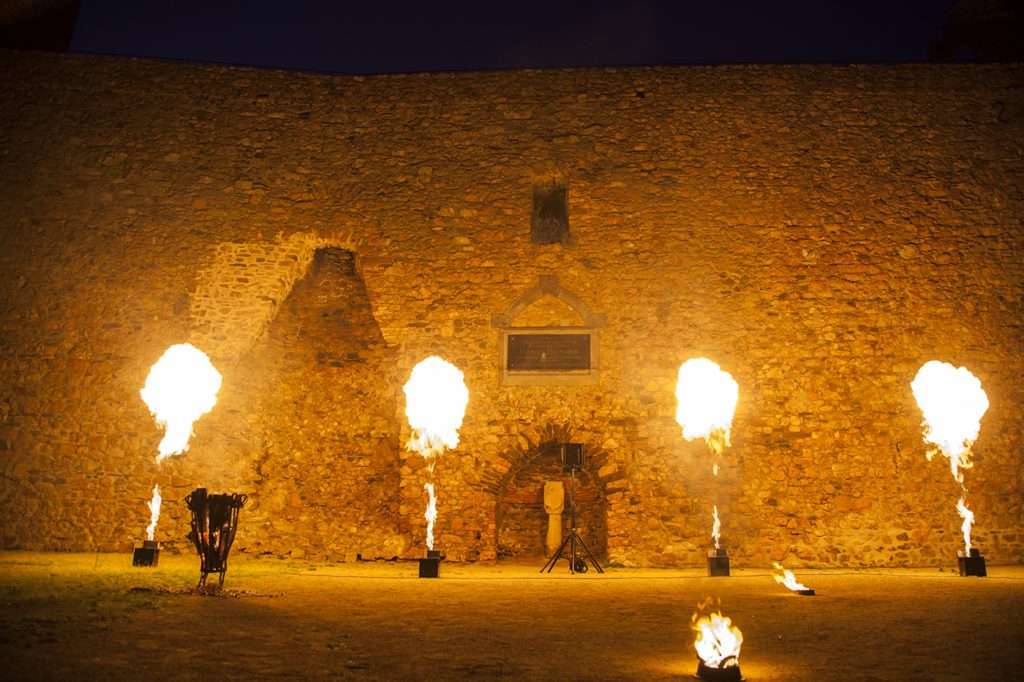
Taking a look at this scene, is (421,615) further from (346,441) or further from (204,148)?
(204,148)

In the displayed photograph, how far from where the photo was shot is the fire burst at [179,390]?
9.17 m

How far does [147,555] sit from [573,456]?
15.2 ft

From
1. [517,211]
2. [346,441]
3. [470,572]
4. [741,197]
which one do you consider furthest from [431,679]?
[741,197]

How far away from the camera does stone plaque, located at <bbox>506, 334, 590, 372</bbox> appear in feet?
30.3

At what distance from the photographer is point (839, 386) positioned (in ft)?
29.8

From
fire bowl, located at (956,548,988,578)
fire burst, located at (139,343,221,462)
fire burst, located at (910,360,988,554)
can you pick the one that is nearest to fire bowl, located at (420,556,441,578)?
fire burst, located at (139,343,221,462)

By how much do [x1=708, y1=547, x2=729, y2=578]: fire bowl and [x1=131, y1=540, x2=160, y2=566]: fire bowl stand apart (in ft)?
19.0

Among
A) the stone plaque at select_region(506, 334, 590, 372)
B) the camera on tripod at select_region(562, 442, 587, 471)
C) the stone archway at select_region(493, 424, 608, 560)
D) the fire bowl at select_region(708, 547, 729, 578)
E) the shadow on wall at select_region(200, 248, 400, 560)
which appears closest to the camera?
the fire bowl at select_region(708, 547, 729, 578)

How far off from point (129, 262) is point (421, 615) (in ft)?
22.6

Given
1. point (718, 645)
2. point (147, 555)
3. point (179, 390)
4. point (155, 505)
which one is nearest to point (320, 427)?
point (179, 390)

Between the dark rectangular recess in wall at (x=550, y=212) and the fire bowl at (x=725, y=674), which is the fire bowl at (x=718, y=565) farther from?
the fire bowl at (x=725, y=674)

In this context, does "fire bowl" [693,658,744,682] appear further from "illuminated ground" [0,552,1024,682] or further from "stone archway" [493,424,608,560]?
"stone archway" [493,424,608,560]

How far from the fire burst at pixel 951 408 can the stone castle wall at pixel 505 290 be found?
0.42ft

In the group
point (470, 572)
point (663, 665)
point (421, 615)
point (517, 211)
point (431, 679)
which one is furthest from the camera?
point (517, 211)
